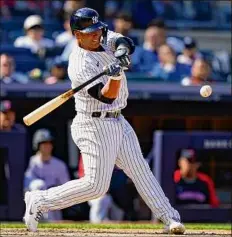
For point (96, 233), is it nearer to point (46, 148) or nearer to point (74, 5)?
point (46, 148)

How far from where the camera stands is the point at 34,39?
12109mm

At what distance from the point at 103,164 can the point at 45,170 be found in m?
3.88

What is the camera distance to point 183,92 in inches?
422

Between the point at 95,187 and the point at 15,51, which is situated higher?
the point at 15,51

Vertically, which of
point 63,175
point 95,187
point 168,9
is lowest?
point 63,175

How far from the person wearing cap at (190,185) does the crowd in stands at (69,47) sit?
1.29 metres

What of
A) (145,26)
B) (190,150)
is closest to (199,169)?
(190,150)

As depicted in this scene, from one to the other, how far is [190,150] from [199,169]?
0.43m

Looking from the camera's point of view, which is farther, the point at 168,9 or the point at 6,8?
the point at 168,9

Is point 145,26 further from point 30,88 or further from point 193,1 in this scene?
point 30,88

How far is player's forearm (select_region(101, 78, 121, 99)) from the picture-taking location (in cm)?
616

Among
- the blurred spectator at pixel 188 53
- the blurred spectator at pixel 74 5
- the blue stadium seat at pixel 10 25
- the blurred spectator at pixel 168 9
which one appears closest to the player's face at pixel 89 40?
the blurred spectator at pixel 188 53

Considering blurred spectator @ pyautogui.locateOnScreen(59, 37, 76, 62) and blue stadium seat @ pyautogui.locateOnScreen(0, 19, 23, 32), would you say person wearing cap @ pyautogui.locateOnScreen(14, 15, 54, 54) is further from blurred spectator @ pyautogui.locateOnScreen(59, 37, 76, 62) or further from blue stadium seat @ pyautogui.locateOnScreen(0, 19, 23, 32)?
blue stadium seat @ pyautogui.locateOnScreen(0, 19, 23, 32)

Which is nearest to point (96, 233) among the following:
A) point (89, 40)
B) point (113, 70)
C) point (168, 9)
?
point (113, 70)
